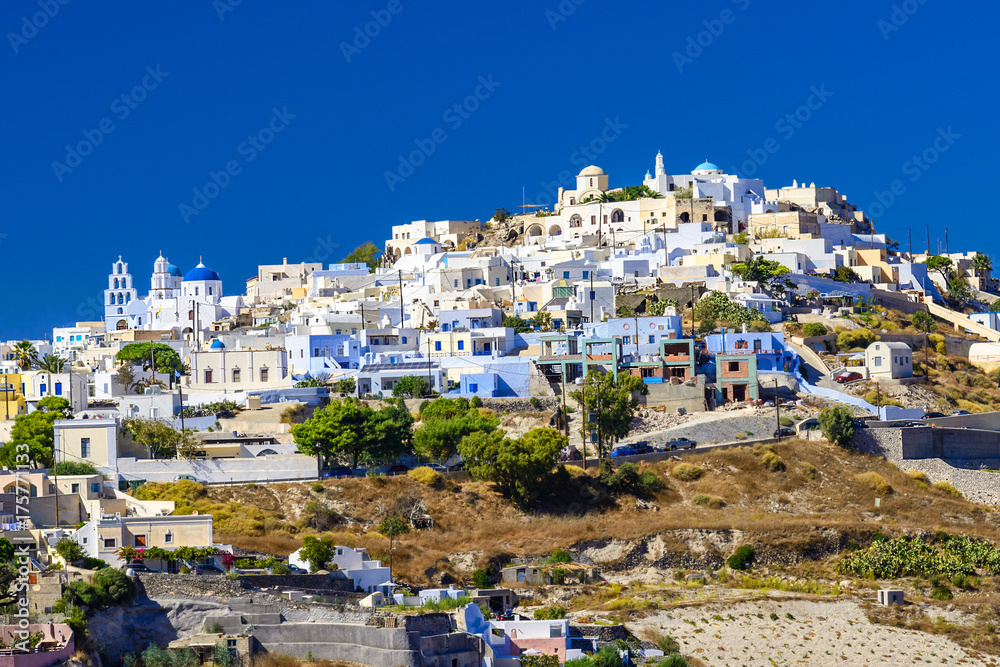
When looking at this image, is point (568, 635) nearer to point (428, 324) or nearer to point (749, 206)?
point (428, 324)

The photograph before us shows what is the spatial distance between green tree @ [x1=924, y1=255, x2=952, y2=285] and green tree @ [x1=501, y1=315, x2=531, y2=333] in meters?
28.2

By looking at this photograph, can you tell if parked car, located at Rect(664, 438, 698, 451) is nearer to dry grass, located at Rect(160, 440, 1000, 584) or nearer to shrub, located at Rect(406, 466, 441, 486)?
dry grass, located at Rect(160, 440, 1000, 584)

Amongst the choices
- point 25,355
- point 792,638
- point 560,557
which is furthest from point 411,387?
point 792,638

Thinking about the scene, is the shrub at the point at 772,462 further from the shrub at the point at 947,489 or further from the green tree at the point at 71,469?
the green tree at the point at 71,469

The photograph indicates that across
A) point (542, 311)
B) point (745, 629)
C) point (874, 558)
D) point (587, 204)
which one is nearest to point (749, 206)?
point (587, 204)

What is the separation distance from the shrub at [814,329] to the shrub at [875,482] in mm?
14247

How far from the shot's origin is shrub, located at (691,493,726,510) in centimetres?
5197

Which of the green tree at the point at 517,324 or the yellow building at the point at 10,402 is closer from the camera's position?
the yellow building at the point at 10,402

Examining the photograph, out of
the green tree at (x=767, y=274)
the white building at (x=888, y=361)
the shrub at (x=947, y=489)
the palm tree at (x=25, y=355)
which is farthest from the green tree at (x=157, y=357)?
the shrub at (x=947, y=489)

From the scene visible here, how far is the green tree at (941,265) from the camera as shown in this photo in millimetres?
87181

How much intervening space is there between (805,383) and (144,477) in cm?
2542

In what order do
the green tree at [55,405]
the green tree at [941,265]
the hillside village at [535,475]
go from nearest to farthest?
the hillside village at [535,475]
the green tree at [55,405]
the green tree at [941,265]

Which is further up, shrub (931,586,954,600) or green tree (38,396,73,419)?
green tree (38,396,73,419)

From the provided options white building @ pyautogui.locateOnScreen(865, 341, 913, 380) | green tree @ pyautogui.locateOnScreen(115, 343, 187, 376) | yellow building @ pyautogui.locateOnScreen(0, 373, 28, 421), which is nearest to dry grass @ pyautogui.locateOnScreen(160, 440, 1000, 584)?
white building @ pyautogui.locateOnScreen(865, 341, 913, 380)
